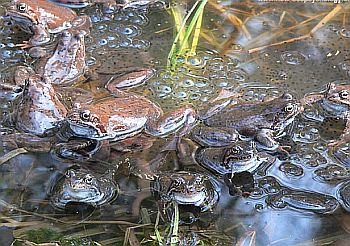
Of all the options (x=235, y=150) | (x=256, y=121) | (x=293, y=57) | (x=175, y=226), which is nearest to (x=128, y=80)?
(x=256, y=121)

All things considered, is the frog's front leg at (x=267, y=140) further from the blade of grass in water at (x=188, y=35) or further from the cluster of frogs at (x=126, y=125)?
the blade of grass in water at (x=188, y=35)

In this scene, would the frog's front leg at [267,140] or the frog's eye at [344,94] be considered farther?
the frog's eye at [344,94]

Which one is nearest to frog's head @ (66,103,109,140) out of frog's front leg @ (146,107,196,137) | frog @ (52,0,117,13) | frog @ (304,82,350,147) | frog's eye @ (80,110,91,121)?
frog's eye @ (80,110,91,121)

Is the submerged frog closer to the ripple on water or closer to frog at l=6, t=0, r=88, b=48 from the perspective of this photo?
frog at l=6, t=0, r=88, b=48

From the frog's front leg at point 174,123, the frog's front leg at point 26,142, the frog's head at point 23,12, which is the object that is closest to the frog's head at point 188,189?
the frog's front leg at point 174,123

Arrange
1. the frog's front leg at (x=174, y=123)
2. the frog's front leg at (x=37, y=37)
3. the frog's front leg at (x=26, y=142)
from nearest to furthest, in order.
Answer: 1. the frog's front leg at (x=26, y=142)
2. the frog's front leg at (x=174, y=123)
3. the frog's front leg at (x=37, y=37)

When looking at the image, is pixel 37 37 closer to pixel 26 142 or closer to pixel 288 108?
pixel 26 142

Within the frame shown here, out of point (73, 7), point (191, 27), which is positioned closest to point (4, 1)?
point (73, 7)
